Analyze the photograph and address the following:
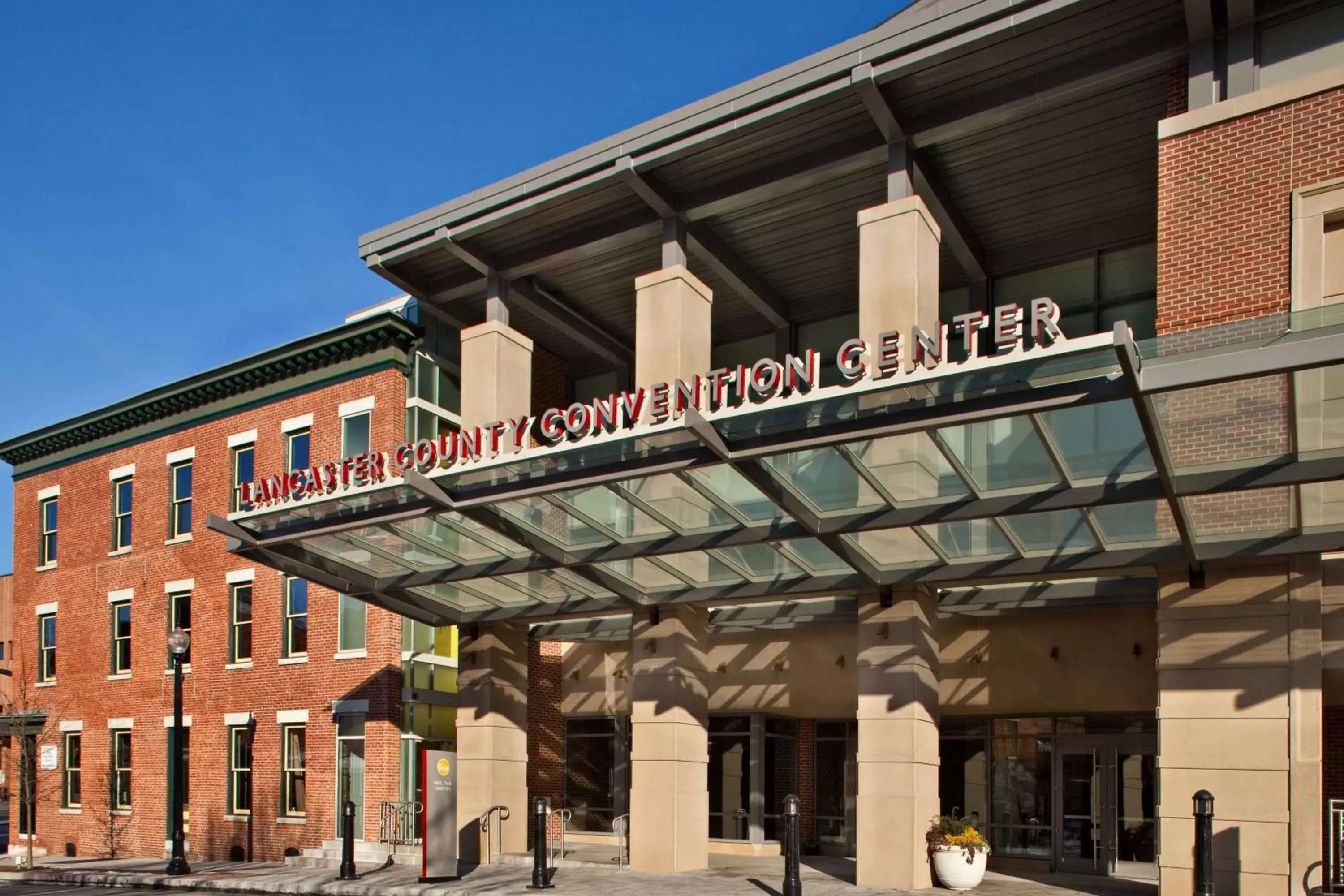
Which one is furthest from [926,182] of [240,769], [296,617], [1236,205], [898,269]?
[240,769]

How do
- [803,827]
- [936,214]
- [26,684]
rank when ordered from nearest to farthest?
[936,214] → [803,827] → [26,684]

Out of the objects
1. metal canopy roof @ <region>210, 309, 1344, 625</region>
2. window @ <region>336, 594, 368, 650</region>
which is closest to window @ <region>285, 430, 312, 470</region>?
window @ <region>336, 594, 368, 650</region>

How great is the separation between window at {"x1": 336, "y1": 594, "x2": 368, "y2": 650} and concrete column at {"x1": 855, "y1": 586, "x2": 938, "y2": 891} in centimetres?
1175

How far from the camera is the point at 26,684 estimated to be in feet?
115

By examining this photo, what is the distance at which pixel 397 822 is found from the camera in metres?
24.8

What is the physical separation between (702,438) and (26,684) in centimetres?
2792

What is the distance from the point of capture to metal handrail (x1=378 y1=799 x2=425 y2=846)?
81.1ft

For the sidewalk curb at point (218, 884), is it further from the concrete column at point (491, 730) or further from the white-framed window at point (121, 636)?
the white-framed window at point (121, 636)

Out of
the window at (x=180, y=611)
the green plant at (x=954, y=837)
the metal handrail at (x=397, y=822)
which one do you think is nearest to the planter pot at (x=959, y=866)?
the green plant at (x=954, y=837)

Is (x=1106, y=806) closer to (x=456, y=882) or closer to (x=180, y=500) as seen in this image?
(x=456, y=882)

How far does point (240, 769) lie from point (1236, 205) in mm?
23242

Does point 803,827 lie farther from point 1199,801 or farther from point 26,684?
point 26,684

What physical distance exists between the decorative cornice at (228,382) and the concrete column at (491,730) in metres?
6.32

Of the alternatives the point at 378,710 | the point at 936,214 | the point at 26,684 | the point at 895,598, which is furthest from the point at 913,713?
the point at 26,684
